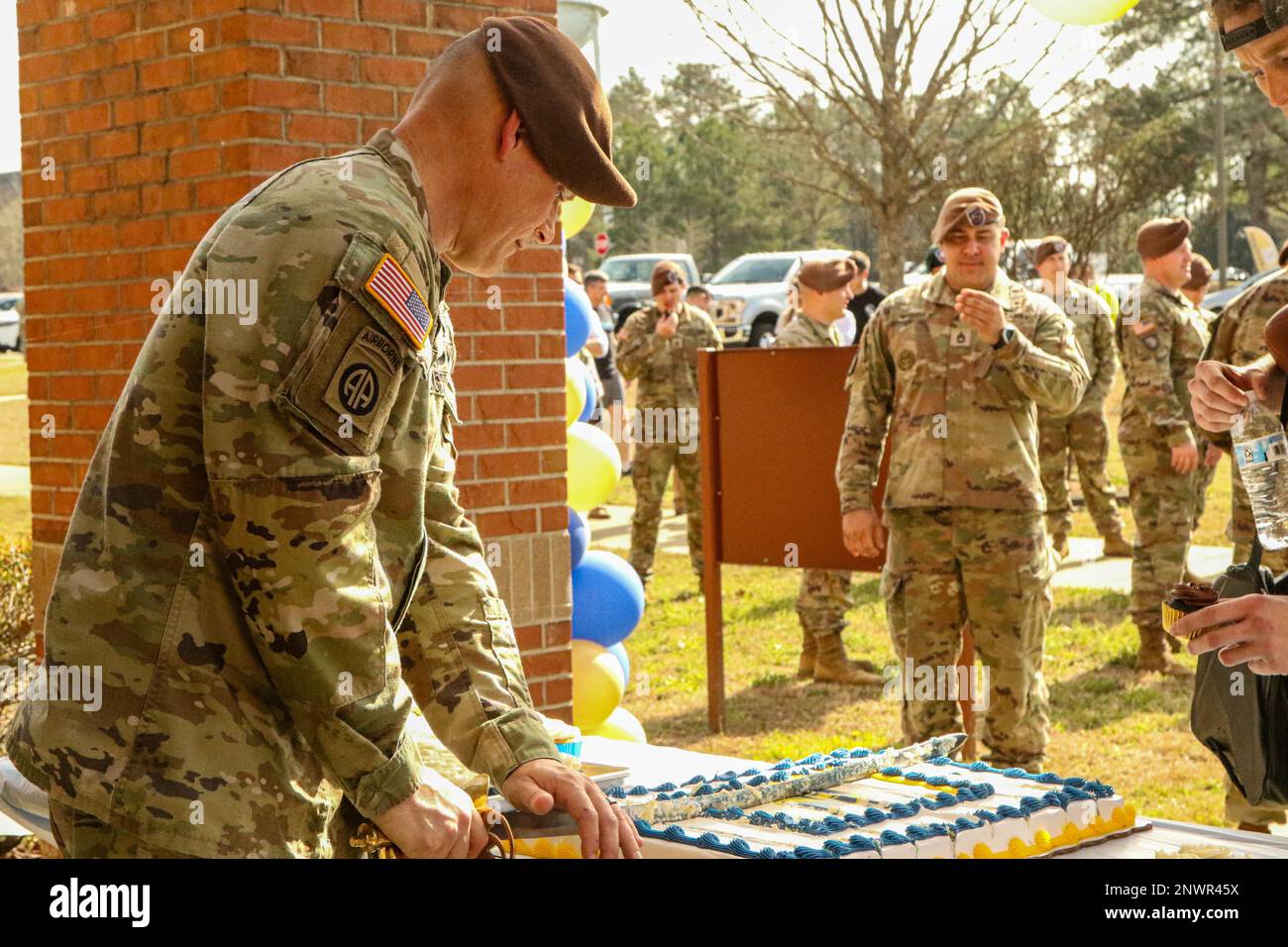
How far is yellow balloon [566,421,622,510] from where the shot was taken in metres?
6.00

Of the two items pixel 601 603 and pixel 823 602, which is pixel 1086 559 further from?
pixel 601 603

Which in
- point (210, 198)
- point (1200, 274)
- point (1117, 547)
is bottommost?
point (1117, 547)

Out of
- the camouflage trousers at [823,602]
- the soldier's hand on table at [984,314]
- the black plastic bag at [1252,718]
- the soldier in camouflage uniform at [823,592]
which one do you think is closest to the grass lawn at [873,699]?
the soldier in camouflage uniform at [823,592]

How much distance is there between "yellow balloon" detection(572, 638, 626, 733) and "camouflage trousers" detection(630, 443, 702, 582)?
575cm

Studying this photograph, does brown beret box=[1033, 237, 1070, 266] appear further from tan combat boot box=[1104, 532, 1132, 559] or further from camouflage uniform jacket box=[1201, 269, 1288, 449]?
camouflage uniform jacket box=[1201, 269, 1288, 449]

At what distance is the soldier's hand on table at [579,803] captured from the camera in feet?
6.68

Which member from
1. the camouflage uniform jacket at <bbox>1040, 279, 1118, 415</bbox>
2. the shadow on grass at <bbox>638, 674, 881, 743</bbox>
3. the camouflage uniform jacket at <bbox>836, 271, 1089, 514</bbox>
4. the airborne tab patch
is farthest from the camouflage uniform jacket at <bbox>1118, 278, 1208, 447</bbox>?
the airborne tab patch

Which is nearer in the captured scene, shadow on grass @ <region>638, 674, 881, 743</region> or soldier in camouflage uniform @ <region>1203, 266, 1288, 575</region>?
soldier in camouflage uniform @ <region>1203, 266, 1288, 575</region>

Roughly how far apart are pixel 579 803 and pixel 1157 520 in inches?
272

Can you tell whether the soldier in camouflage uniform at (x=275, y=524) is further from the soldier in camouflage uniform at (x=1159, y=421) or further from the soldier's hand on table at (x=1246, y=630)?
the soldier in camouflage uniform at (x=1159, y=421)

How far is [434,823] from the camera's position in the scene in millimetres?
1842

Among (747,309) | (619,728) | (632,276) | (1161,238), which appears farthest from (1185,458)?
(632,276)

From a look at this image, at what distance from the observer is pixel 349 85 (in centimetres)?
439
